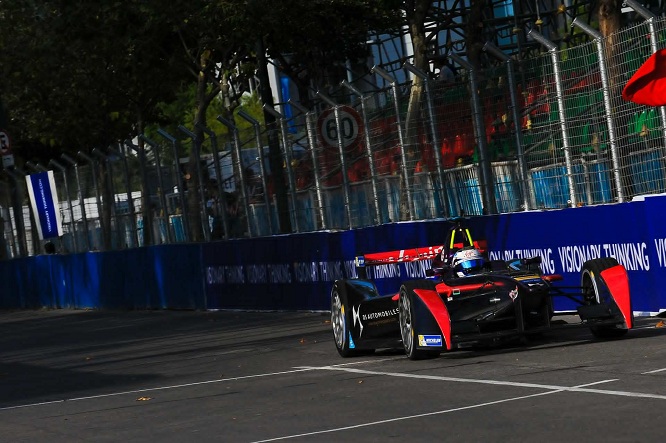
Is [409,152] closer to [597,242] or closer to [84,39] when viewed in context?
[597,242]

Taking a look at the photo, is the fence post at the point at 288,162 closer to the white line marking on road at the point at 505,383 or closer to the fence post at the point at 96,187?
the fence post at the point at 96,187

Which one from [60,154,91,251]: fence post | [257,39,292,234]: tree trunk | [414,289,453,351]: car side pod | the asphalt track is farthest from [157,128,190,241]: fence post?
[414,289,453,351]: car side pod

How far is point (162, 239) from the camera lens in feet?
91.5

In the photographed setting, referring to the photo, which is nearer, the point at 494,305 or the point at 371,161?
the point at 494,305

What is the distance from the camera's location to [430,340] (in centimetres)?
1178

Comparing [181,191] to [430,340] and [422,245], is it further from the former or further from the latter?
[430,340]

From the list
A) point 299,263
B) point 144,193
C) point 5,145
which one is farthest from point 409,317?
point 5,145

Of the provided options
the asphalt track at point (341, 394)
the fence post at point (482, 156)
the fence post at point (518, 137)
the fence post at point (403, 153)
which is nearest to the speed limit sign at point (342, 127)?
the fence post at point (403, 153)

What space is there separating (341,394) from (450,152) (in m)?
7.62

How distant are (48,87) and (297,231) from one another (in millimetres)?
17915

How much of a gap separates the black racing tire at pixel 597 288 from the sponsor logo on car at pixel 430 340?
1.21 m

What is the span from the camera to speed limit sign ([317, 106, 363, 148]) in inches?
781

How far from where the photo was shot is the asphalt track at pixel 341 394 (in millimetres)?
8180

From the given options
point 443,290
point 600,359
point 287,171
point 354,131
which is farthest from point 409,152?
point 600,359
